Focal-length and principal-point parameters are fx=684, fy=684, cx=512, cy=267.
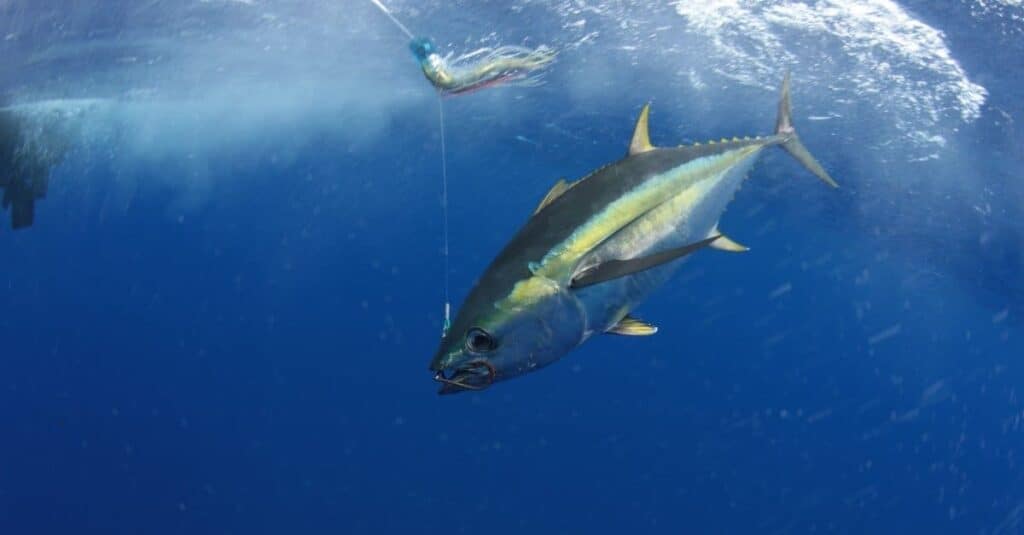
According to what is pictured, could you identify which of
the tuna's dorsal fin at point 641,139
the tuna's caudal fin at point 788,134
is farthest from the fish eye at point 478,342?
the tuna's caudal fin at point 788,134

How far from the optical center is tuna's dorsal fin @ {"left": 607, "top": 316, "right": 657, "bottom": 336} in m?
2.35

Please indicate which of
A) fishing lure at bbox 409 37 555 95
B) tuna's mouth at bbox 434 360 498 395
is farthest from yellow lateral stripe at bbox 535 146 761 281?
fishing lure at bbox 409 37 555 95

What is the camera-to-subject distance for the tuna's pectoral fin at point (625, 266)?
71.1 inches

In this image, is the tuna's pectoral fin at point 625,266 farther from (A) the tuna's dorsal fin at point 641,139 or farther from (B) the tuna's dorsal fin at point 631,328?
(A) the tuna's dorsal fin at point 641,139

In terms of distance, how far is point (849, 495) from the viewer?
5919cm

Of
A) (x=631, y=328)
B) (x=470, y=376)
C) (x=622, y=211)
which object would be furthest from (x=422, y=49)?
(x=470, y=376)

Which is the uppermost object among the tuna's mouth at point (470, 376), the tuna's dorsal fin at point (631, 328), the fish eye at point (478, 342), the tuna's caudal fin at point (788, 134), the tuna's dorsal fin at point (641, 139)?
the tuna's dorsal fin at point (641, 139)

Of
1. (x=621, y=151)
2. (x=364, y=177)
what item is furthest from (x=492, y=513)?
(x=364, y=177)

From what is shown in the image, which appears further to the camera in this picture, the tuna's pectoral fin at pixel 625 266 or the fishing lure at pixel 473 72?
the fishing lure at pixel 473 72

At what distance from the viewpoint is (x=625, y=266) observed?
6.19ft

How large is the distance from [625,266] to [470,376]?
571 millimetres

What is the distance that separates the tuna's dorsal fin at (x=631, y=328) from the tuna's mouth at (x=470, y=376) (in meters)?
0.51

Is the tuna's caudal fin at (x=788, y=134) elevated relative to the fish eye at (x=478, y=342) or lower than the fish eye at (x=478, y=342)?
elevated

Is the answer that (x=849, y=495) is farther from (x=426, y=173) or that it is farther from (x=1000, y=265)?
(x=426, y=173)
